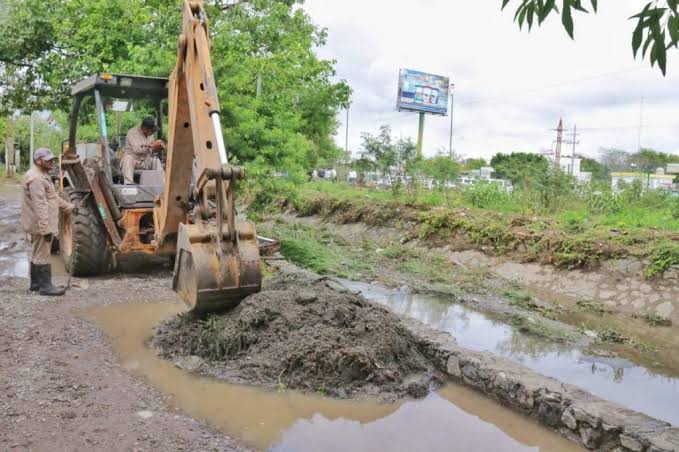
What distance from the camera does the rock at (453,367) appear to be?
5.19m

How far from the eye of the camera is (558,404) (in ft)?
14.1

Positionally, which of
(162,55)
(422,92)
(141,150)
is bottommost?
(141,150)

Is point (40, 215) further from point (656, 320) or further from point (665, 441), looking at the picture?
point (656, 320)

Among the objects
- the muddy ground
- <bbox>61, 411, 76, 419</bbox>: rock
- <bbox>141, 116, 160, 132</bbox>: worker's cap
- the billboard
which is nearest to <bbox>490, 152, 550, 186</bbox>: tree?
the muddy ground

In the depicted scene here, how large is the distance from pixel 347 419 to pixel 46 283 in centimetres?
476

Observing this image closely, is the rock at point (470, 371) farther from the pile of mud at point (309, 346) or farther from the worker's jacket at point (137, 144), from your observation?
the worker's jacket at point (137, 144)

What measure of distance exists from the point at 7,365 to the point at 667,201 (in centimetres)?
1260

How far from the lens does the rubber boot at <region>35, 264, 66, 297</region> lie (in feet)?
24.0

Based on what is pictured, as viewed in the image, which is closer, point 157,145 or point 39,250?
point 39,250

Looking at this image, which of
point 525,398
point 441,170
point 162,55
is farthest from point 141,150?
point 441,170

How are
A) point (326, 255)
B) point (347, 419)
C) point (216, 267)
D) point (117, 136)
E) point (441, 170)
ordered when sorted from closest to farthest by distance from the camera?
point (347, 419)
point (216, 267)
point (117, 136)
point (326, 255)
point (441, 170)

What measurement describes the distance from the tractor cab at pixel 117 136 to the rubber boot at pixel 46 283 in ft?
4.47

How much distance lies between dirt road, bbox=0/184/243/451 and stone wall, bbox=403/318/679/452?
2134mm

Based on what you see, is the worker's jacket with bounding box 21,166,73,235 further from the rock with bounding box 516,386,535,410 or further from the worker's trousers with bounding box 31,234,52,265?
the rock with bounding box 516,386,535,410
